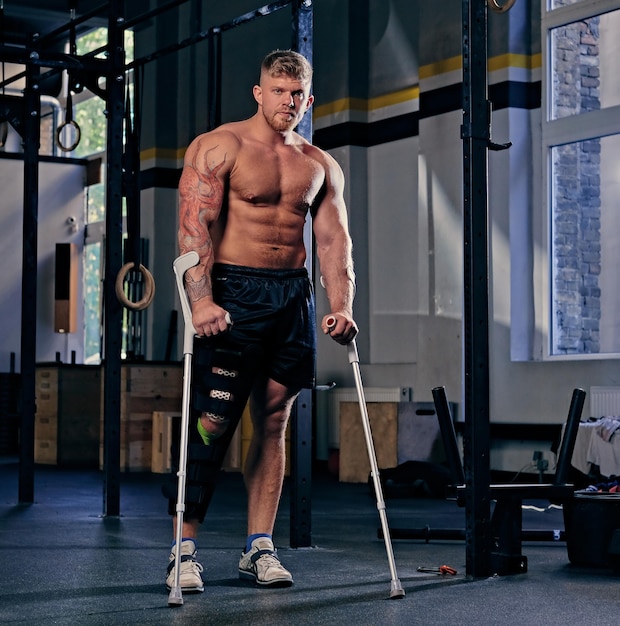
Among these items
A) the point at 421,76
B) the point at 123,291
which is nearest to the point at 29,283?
the point at 123,291

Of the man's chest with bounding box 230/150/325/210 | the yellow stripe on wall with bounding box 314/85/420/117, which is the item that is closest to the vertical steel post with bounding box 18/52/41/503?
the man's chest with bounding box 230/150/325/210

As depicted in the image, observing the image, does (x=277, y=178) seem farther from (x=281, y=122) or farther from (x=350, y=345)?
(x=350, y=345)

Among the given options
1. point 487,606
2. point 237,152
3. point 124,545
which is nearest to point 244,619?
point 487,606

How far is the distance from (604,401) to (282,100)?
17.9 ft

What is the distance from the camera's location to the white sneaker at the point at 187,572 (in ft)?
12.0

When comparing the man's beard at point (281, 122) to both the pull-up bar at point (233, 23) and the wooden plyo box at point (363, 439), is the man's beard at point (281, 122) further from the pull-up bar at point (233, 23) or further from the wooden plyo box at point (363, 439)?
the wooden plyo box at point (363, 439)

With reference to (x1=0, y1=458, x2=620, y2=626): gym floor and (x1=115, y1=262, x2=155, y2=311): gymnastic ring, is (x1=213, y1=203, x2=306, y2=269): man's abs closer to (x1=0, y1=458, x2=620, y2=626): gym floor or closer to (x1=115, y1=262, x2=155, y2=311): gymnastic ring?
(x1=0, y1=458, x2=620, y2=626): gym floor

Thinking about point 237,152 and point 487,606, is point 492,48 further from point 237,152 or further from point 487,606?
point 487,606

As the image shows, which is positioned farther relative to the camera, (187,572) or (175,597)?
(187,572)

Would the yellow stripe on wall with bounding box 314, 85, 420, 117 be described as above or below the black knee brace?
above

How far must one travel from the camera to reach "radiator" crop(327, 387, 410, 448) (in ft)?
34.6

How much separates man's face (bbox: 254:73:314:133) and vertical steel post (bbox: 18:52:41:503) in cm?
346

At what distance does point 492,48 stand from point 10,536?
19.0ft

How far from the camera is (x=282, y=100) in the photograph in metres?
3.81
